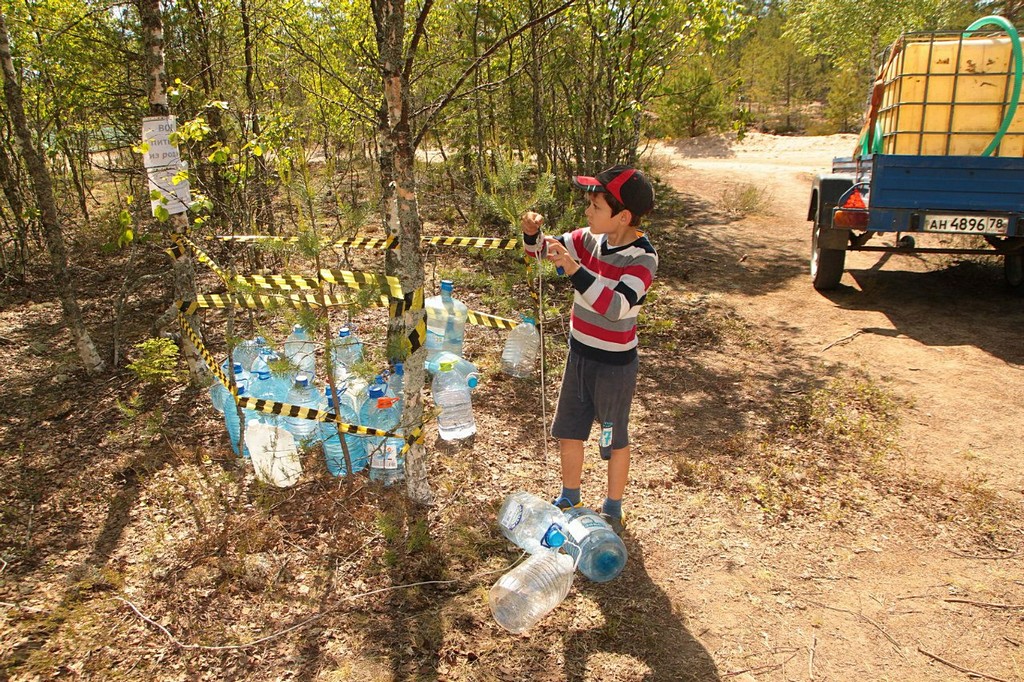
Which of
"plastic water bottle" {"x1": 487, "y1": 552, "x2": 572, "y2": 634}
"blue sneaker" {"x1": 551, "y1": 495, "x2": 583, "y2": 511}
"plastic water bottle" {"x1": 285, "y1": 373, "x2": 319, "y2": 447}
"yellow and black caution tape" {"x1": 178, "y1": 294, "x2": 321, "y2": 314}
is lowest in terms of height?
"plastic water bottle" {"x1": 487, "y1": 552, "x2": 572, "y2": 634}

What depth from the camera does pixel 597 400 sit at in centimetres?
333

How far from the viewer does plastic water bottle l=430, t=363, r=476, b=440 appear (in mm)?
4578

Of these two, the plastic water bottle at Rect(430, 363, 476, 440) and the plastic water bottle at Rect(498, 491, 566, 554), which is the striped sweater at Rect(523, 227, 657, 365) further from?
the plastic water bottle at Rect(430, 363, 476, 440)

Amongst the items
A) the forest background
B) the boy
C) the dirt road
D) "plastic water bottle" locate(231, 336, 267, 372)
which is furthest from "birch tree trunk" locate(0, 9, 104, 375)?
the dirt road

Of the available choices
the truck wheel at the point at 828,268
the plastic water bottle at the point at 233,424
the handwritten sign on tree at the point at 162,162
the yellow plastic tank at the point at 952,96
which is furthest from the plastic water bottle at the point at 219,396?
the yellow plastic tank at the point at 952,96

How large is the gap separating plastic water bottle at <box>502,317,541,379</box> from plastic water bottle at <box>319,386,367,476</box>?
5.74 ft

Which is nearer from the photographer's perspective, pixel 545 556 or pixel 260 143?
pixel 545 556

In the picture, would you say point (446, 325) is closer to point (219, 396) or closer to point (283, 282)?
point (219, 396)

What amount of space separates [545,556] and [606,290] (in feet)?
4.37

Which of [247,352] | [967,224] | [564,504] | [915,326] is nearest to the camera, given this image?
[564,504]

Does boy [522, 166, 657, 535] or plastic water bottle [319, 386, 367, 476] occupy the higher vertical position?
boy [522, 166, 657, 535]

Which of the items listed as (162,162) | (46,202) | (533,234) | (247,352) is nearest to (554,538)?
(533,234)

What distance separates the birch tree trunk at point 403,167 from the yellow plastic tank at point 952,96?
554cm

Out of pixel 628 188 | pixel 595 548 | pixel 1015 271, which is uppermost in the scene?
pixel 628 188
